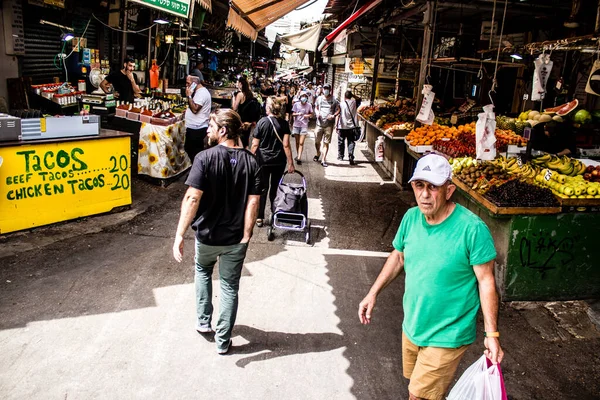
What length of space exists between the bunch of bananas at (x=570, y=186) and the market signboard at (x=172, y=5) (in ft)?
19.3

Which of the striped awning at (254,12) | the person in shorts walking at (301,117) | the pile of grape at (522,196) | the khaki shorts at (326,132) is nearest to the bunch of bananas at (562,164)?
the pile of grape at (522,196)

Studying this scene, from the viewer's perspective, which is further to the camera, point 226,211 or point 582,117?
point 582,117

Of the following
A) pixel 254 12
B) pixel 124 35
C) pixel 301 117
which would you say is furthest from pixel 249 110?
pixel 254 12

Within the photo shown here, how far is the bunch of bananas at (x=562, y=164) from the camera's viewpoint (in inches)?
246

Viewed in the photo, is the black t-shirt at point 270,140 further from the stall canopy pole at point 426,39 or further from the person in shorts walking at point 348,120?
the person in shorts walking at point 348,120

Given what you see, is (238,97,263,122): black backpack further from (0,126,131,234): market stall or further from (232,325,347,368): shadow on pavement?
(232,325,347,368): shadow on pavement

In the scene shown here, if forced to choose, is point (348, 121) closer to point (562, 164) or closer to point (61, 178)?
point (562, 164)

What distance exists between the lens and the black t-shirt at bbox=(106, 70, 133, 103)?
1086 centimetres

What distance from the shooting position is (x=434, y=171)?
276 centimetres

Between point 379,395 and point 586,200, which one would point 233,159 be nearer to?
point 379,395

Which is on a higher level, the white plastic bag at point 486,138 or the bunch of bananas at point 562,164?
the white plastic bag at point 486,138

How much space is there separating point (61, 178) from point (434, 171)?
223 inches

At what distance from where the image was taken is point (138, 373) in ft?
12.5

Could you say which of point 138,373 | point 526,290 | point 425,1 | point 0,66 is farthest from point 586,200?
point 0,66
